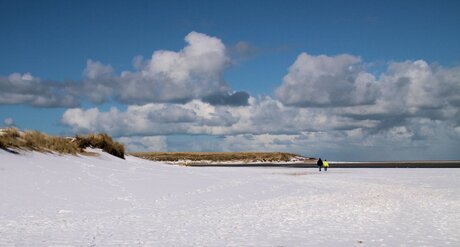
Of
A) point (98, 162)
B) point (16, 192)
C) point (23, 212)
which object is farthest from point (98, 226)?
point (98, 162)

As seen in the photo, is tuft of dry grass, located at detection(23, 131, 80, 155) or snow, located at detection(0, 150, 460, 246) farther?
tuft of dry grass, located at detection(23, 131, 80, 155)

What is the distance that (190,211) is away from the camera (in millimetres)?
16094

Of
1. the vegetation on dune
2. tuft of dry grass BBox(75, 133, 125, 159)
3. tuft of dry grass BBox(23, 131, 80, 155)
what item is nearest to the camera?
the vegetation on dune

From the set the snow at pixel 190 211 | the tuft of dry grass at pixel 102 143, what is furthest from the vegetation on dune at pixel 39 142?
the snow at pixel 190 211

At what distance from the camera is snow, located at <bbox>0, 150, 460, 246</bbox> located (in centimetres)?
1105

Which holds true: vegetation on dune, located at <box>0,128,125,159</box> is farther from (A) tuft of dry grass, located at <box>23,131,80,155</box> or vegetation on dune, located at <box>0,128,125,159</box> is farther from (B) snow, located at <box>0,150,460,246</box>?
(B) snow, located at <box>0,150,460,246</box>

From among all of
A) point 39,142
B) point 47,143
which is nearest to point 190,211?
point 39,142

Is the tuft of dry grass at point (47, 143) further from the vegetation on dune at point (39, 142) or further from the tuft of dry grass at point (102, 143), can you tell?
the tuft of dry grass at point (102, 143)

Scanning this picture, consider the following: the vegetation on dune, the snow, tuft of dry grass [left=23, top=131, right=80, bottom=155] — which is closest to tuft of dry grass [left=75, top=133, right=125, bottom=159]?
the vegetation on dune

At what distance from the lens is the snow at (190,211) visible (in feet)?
36.2

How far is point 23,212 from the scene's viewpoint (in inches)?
569

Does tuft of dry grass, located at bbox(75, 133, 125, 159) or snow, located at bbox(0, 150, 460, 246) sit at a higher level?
tuft of dry grass, located at bbox(75, 133, 125, 159)

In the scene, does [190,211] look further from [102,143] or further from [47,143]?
[102,143]

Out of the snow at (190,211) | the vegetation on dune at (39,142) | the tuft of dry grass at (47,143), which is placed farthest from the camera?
the tuft of dry grass at (47,143)
